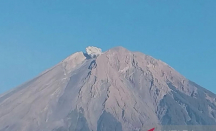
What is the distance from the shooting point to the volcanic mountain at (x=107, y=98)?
15850 cm

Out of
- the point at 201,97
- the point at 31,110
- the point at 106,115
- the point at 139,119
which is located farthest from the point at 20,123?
the point at 201,97

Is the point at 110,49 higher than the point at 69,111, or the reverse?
the point at 110,49

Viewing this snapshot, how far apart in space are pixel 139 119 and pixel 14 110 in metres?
38.5

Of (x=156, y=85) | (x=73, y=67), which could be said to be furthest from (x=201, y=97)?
(x=73, y=67)

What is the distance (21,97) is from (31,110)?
29.9 feet

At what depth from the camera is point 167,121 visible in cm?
16412

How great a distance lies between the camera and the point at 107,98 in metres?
166

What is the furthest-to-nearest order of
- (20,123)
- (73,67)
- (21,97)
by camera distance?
(73,67)
(21,97)
(20,123)

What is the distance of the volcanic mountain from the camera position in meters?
158

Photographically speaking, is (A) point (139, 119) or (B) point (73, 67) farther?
(B) point (73, 67)

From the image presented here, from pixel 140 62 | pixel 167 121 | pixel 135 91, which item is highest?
pixel 140 62

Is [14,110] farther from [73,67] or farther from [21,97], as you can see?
[73,67]

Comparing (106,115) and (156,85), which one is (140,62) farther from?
(106,115)

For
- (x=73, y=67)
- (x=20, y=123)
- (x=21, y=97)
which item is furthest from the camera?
(x=73, y=67)
